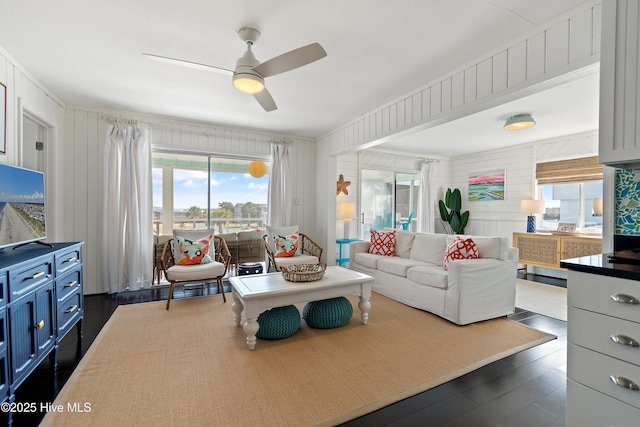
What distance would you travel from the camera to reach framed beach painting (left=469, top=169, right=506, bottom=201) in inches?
241

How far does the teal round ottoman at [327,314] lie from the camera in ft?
9.18

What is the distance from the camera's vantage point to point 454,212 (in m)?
6.84

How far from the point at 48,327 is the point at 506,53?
418 centimetres

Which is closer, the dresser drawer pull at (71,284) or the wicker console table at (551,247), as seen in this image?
the dresser drawer pull at (71,284)

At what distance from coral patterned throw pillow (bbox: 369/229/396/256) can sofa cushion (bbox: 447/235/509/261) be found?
4.34 feet

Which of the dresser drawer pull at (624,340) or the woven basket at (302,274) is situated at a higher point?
the dresser drawer pull at (624,340)

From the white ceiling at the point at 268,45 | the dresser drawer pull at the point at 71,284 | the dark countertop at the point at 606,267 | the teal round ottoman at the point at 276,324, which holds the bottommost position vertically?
the teal round ottoman at the point at 276,324

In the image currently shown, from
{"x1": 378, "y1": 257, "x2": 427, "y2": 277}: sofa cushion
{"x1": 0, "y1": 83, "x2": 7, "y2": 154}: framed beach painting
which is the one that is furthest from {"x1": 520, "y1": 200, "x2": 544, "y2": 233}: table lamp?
{"x1": 0, "y1": 83, "x2": 7, "y2": 154}: framed beach painting

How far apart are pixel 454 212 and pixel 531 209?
5.59 ft

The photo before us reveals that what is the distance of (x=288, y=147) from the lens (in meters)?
5.26

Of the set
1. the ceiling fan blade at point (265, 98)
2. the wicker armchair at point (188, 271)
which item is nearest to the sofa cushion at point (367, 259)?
the wicker armchair at point (188, 271)

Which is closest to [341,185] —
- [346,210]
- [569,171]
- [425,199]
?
[346,210]

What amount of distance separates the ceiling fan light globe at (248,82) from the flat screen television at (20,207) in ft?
6.06

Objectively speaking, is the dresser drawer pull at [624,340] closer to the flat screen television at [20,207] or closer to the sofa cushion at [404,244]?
the sofa cushion at [404,244]
